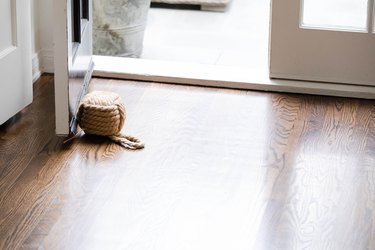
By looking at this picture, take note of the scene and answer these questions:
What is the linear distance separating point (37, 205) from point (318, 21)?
1.46 metres

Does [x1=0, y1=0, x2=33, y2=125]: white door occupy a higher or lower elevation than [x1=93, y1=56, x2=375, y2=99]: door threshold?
higher

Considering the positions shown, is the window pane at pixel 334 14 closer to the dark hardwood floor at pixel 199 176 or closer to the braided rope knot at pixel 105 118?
the dark hardwood floor at pixel 199 176

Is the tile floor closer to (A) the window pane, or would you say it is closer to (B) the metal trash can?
(B) the metal trash can

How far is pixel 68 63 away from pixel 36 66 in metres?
0.78

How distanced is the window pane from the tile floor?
55cm

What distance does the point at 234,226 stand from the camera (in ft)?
8.18

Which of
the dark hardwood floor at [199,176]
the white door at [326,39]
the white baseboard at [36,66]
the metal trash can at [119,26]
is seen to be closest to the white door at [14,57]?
the dark hardwood floor at [199,176]

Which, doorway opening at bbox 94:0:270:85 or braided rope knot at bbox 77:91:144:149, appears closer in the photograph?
braided rope knot at bbox 77:91:144:149

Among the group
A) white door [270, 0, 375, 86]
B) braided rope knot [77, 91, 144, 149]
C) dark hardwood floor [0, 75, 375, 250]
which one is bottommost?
dark hardwood floor [0, 75, 375, 250]

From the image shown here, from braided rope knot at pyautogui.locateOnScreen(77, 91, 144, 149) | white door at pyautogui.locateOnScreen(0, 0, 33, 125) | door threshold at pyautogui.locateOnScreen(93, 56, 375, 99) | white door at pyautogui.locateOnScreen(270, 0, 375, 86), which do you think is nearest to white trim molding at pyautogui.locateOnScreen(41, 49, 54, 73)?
door threshold at pyautogui.locateOnScreen(93, 56, 375, 99)

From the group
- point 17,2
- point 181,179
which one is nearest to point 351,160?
point 181,179

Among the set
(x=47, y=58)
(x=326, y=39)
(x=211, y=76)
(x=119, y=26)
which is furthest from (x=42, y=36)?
(x=326, y=39)

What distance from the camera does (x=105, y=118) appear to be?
301 cm

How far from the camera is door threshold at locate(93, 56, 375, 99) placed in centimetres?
352
